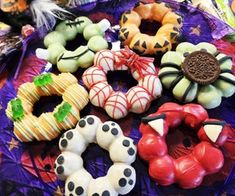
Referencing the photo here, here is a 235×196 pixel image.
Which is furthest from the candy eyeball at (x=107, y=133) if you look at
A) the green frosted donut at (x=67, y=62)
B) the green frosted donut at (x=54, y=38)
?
the green frosted donut at (x=54, y=38)

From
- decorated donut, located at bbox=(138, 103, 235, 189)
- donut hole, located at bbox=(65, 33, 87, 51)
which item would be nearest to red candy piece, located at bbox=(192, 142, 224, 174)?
decorated donut, located at bbox=(138, 103, 235, 189)

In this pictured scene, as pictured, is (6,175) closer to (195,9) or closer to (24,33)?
(24,33)

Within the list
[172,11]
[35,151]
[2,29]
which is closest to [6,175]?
[35,151]

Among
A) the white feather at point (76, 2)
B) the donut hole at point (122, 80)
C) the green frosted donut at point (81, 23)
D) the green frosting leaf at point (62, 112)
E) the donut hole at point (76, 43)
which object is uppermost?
the white feather at point (76, 2)

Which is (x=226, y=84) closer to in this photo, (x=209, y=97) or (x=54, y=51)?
(x=209, y=97)

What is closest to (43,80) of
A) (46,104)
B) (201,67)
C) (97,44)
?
(46,104)

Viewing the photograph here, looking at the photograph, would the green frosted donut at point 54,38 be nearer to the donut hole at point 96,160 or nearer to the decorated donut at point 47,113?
the decorated donut at point 47,113

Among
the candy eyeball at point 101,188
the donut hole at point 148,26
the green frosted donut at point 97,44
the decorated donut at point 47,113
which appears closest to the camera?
the candy eyeball at point 101,188
